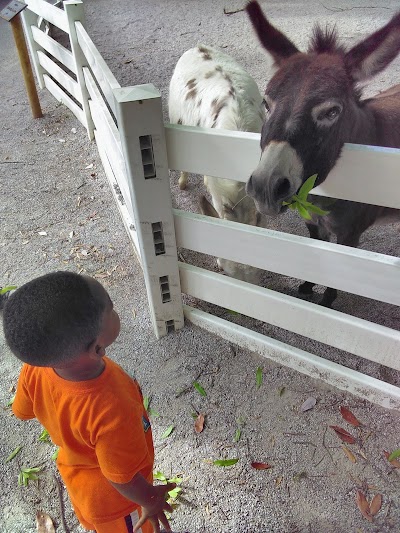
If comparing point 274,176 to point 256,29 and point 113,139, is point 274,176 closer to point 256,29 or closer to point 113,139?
point 256,29

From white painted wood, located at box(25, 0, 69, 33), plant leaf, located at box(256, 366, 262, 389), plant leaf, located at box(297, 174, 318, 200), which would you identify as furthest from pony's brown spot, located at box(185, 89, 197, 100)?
plant leaf, located at box(256, 366, 262, 389)

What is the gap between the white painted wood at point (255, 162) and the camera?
5.55ft

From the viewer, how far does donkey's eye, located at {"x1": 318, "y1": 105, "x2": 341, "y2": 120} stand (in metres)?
1.83

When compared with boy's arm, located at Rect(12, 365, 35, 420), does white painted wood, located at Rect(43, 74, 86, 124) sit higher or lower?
higher

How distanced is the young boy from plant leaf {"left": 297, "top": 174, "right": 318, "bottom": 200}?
36.5 inches

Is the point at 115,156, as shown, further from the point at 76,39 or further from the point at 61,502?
the point at 61,502

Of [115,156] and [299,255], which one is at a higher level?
[115,156]

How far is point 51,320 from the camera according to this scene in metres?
1.09

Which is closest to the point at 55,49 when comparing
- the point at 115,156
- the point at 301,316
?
the point at 115,156

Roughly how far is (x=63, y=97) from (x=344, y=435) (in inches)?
194

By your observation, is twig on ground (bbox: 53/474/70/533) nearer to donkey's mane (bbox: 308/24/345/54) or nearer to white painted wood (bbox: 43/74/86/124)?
donkey's mane (bbox: 308/24/345/54)

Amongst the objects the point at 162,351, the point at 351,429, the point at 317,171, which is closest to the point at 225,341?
the point at 162,351

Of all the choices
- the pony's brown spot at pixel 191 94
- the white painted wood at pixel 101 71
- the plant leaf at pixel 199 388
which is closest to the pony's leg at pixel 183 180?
the pony's brown spot at pixel 191 94

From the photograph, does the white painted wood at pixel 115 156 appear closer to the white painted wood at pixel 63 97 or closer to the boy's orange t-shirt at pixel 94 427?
the white painted wood at pixel 63 97
